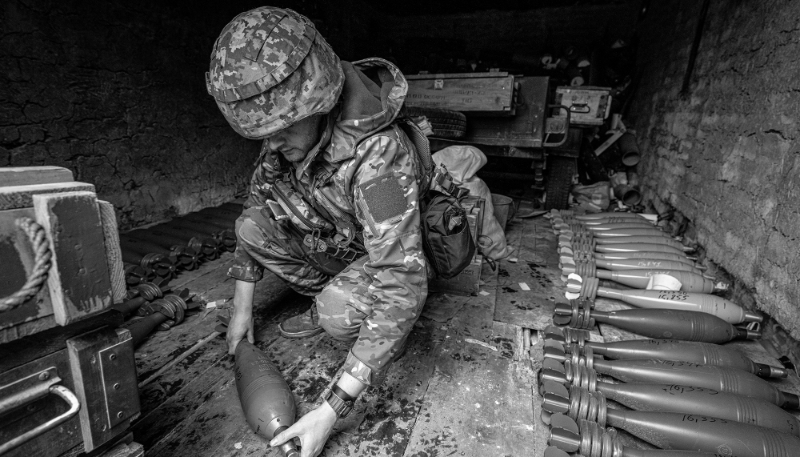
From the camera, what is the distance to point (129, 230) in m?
3.70

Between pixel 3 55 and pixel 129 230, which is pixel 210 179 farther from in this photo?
pixel 3 55

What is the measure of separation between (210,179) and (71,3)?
194cm

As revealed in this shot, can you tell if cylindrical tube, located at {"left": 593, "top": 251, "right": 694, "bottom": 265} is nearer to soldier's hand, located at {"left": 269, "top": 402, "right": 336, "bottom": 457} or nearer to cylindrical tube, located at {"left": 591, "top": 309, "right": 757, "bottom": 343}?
cylindrical tube, located at {"left": 591, "top": 309, "right": 757, "bottom": 343}

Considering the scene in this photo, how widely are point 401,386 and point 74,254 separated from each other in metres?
1.34

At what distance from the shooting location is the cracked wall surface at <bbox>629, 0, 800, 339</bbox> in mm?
2166

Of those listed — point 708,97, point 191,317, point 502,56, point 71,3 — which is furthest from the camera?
point 502,56

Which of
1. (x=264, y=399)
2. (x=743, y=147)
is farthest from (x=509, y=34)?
(x=264, y=399)

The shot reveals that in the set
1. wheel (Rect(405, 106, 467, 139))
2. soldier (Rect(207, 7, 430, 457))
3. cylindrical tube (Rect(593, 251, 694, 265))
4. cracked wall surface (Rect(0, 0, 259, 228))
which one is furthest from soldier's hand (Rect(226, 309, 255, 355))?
wheel (Rect(405, 106, 467, 139))

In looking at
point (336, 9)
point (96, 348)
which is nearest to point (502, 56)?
point (336, 9)

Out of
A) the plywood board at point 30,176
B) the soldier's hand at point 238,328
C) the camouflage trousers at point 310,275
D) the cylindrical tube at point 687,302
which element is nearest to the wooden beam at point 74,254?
the plywood board at point 30,176

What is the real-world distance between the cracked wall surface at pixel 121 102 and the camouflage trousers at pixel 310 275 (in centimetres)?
224

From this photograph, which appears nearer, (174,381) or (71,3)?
(174,381)

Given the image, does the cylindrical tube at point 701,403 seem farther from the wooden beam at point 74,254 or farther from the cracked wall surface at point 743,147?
the wooden beam at point 74,254

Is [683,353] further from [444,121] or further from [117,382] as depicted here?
[444,121]
